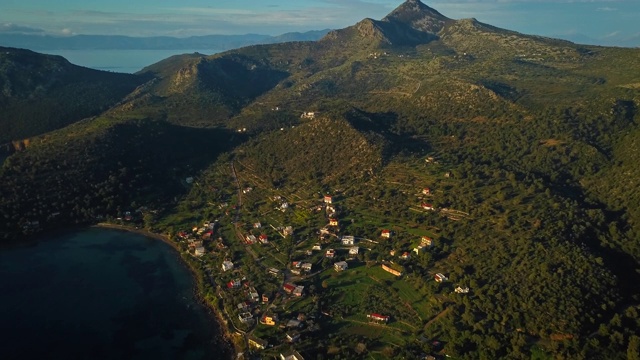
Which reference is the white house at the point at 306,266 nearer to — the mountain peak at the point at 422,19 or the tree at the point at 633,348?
the tree at the point at 633,348

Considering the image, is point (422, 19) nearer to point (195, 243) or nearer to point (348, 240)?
point (348, 240)

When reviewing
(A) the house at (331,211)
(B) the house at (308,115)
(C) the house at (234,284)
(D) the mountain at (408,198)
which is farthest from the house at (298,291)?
(B) the house at (308,115)

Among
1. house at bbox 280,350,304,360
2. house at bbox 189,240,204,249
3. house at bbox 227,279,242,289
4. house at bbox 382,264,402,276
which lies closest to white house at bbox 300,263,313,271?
house at bbox 227,279,242,289

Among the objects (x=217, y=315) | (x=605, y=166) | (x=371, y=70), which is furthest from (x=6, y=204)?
(x=371, y=70)

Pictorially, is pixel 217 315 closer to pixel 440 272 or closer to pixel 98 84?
pixel 440 272

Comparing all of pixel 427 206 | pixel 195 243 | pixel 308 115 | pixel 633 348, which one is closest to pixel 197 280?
pixel 195 243

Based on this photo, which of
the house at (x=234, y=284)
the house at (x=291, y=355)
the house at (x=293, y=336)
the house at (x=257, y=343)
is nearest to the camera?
the house at (x=291, y=355)

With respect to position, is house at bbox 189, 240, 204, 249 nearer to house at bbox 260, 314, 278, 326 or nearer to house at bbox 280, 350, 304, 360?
house at bbox 260, 314, 278, 326
